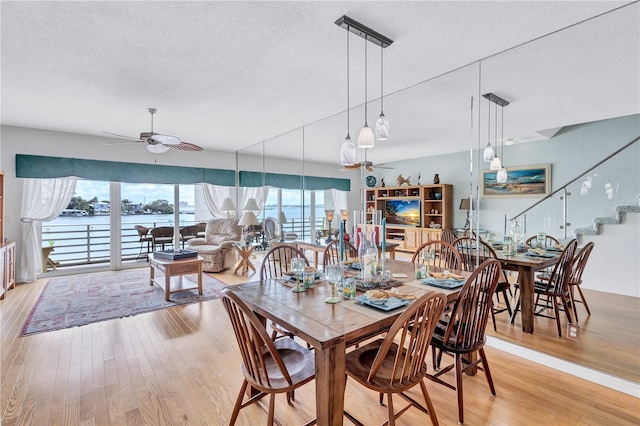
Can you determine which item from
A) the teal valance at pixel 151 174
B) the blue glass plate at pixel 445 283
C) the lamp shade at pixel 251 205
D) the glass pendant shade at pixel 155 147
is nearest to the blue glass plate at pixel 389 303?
the blue glass plate at pixel 445 283

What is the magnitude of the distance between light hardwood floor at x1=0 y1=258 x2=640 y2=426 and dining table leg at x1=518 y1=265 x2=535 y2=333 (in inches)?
18.4

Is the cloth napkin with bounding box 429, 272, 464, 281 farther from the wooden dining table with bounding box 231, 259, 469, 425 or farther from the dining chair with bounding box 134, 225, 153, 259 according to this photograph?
the dining chair with bounding box 134, 225, 153, 259

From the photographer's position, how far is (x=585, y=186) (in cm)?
283

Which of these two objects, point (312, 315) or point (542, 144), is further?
point (542, 144)

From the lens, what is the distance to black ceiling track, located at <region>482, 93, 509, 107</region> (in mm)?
3244

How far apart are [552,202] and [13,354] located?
5205 millimetres

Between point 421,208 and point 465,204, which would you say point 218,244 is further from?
point 465,204

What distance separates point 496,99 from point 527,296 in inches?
82.7

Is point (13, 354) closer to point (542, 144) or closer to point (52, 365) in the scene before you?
point (52, 365)

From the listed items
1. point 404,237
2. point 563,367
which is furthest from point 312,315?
point 404,237

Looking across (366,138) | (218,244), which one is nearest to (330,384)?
(366,138)

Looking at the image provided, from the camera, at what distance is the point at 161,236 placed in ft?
20.4

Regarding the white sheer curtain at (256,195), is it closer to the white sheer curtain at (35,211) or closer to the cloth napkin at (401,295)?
the white sheer curtain at (35,211)

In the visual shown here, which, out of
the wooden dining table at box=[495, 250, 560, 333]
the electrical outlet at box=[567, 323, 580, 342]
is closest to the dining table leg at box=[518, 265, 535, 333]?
the wooden dining table at box=[495, 250, 560, 333]
